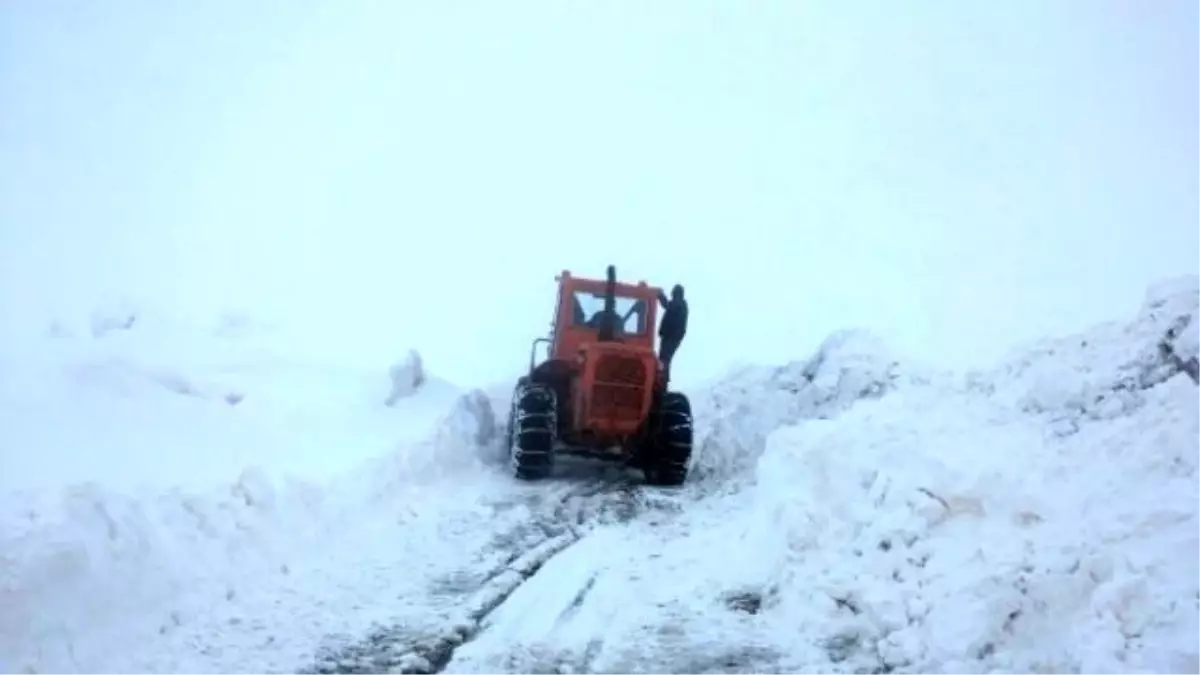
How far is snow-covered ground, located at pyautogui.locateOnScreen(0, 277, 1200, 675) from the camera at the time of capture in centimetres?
439

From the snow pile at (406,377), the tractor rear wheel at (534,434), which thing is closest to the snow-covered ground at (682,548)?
the tractor rear wheel at (534,434)

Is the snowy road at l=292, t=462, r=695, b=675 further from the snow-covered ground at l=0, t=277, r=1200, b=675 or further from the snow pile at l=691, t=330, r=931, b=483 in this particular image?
the snow pile at l=691, t=330, r=931, b=483

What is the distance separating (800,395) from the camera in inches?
535

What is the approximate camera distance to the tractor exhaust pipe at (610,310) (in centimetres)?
1200

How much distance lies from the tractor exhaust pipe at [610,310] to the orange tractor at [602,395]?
0.01 meters

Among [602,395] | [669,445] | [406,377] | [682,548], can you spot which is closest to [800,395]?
[669,445]

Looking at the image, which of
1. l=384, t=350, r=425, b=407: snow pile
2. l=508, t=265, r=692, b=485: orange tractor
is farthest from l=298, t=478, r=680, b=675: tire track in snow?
l=384, t=350, r=425, b=407: snow pile

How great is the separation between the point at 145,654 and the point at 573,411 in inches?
280

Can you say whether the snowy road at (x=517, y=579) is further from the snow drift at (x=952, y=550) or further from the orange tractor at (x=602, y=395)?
the orange tractor at (x=602, y=395)

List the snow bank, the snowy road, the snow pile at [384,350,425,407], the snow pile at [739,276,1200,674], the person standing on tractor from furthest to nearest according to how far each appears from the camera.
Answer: the snow pile at [384,350,425,407] < the person standing on tractor < the snowy road < the snow bank < the snow pile at [739,276,1200,674]

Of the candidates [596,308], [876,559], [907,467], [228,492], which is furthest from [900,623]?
[596,308]

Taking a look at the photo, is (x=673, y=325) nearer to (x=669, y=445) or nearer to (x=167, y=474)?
(x=669, y=445)

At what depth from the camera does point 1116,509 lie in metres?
4.64

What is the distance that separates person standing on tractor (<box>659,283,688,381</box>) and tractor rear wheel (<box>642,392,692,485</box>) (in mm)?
1138
